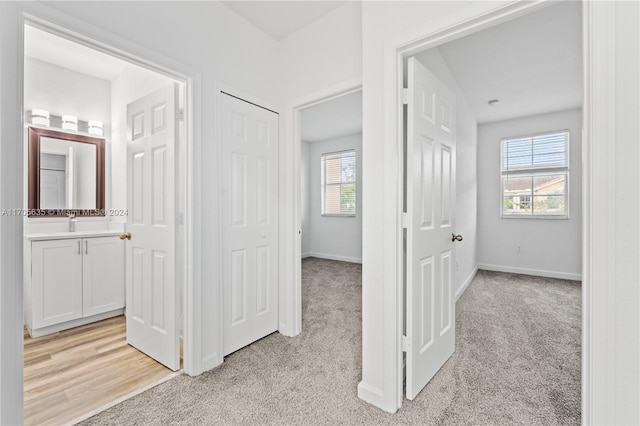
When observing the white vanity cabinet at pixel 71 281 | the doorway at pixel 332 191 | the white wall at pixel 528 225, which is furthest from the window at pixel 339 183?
the white vanity cabinet at pixel 71 281

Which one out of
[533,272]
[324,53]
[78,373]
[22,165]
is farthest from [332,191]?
[22,165]

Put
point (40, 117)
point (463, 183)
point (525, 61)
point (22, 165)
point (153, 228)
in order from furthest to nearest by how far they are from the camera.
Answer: point (463, 183) < point (525, 61) < point (40, 117) < point (153, 228) < point (22, 165)

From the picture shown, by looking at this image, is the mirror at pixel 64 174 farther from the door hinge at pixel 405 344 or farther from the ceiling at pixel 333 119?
the door hinge at pixel 405 344

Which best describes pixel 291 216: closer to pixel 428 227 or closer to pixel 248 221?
pixel 248 221

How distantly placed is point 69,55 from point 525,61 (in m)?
4.45

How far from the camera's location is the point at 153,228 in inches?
82.0

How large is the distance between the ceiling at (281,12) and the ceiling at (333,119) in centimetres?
131

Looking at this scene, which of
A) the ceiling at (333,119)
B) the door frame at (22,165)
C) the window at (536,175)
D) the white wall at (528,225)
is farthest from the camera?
the window at (536,175)

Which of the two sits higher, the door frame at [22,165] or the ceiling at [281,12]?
the ceiling at [281,12]

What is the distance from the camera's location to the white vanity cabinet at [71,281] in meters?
2.47

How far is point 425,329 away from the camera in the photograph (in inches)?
70.5

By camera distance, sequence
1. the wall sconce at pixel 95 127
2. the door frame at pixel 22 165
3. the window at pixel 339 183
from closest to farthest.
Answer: the door frame at pixel 22 165, the wall sconce at pixel 95 127, the window at pixel 339 183

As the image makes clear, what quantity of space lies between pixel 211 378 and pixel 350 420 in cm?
96
